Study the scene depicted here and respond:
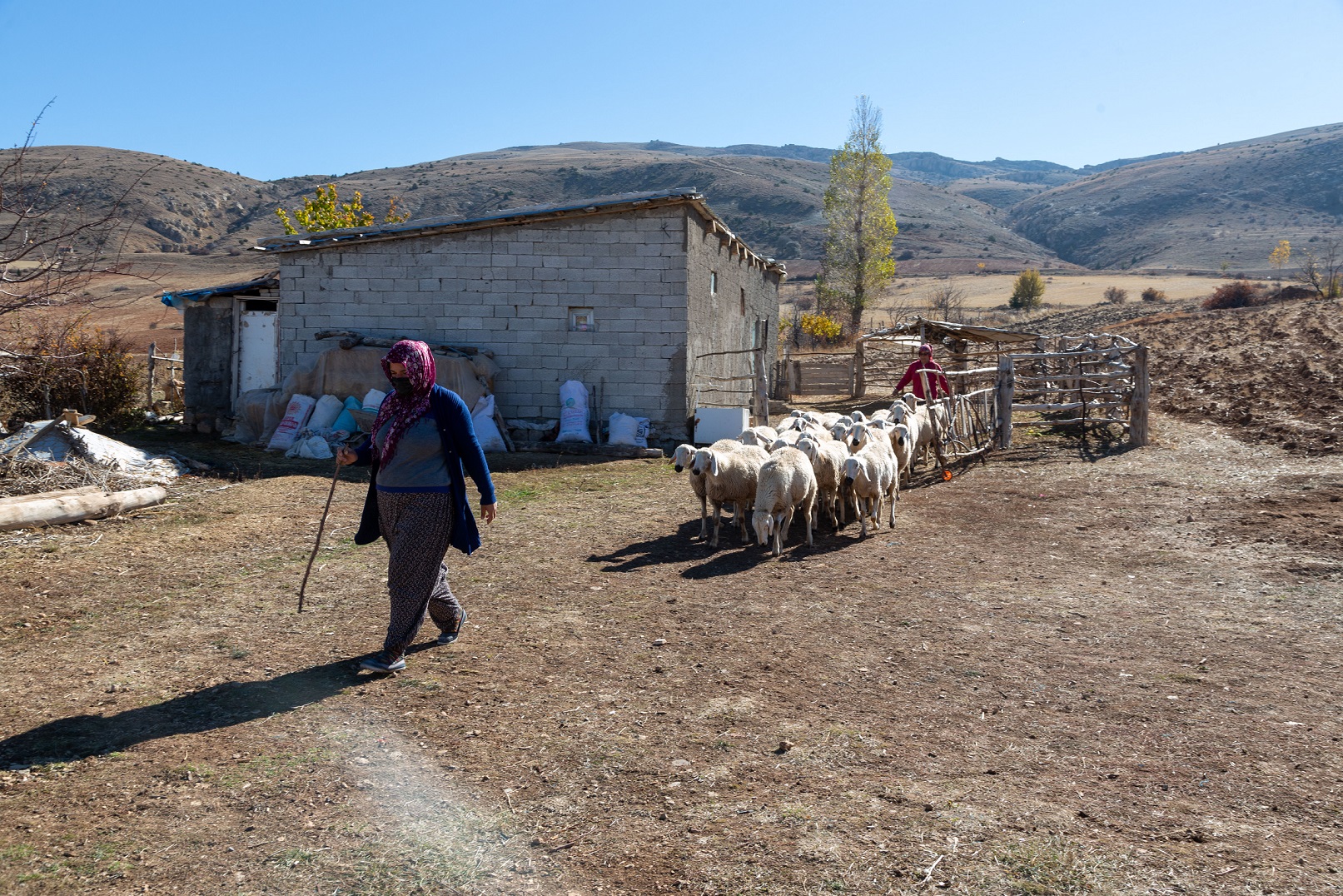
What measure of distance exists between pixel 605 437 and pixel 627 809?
11.9 m

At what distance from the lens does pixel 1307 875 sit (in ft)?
10.9

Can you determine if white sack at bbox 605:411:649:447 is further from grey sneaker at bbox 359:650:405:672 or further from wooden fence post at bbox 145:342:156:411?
wooden fence post at bbox 145:342:156:411

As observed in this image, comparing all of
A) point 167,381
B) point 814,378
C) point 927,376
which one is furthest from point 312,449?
point 814,378

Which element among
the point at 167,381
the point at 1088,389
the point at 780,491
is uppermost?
the point at 167,381

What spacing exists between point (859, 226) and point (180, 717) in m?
46.6

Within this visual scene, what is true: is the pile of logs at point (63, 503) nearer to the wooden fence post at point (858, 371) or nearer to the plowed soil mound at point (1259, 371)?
the plowed soil mound at point (1259, 371)

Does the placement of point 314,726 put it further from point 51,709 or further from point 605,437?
point 605,437

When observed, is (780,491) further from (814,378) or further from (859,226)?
(859,226)

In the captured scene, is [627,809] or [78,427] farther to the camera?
[78,427]

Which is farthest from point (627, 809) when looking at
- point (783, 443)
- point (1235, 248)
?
point (1235, 248)

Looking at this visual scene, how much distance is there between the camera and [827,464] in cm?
929

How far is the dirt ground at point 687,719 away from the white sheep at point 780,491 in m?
0.30

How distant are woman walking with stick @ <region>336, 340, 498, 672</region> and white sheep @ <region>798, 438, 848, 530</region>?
445 centimetres

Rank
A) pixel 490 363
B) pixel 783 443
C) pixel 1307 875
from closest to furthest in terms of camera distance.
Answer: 1. pixel 1307 875
2. pixel 783 443
3. pixel 490 363
